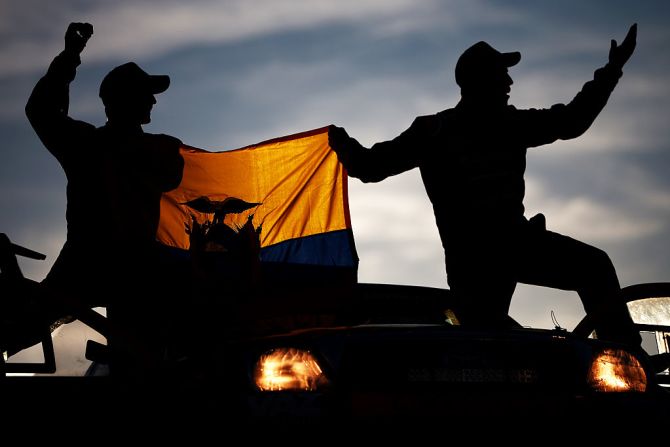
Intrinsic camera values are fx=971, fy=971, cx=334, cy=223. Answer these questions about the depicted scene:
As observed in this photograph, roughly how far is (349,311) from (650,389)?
Answer: 2073 millimetres

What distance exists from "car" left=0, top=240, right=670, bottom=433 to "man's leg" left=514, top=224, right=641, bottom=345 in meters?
0.84

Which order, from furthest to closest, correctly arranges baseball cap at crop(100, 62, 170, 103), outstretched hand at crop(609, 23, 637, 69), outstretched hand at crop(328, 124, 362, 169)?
baseball cap at crop(100, 62, 170, 103) < outstretched hand at crop(609, 23, 637, 69) < outstretched hand at crop(328, 124, 362, 169)

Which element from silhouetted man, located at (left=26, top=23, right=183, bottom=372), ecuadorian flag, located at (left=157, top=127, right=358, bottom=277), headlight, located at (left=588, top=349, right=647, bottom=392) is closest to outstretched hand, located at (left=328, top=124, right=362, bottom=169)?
silhouetted man, located at (left=26, top=23, right=183, bottom=372)

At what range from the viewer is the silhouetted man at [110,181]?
513 centimetres

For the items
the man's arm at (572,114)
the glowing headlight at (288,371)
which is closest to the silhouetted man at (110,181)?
the glowing headlight at (288,371)

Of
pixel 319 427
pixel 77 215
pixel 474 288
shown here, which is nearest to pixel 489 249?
pixel 474 288

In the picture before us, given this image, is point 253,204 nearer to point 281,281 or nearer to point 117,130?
point 281,281

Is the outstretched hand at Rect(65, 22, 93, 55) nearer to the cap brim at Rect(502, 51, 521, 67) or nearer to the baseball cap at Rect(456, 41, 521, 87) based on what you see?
the baseball cap at Rect(456, 41, 521, 87)

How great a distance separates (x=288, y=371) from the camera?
3.45 m

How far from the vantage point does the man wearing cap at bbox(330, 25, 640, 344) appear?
4.92 m

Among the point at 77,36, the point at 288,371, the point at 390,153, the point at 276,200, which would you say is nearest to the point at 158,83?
the point at 77,36

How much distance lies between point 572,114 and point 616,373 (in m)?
1.90

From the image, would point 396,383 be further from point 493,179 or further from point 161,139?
point 161,139

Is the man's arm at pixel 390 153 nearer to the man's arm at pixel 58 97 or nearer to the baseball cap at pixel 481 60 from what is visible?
the baseball cap at pixel 481 60
